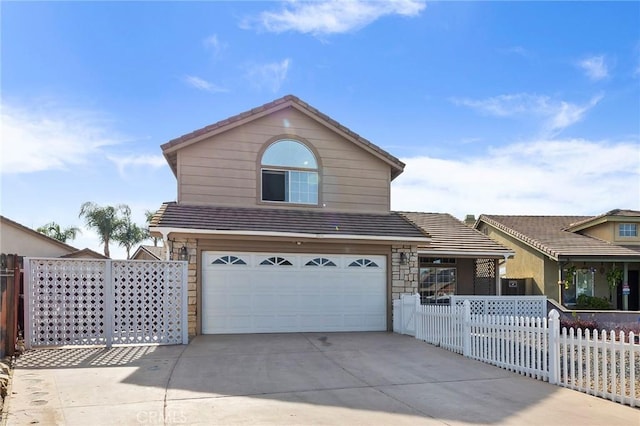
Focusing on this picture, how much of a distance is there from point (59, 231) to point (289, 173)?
1307 inches

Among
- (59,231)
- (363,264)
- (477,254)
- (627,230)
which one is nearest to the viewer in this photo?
(363,264)

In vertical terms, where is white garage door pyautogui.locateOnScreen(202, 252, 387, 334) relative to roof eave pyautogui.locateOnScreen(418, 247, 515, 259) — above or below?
below

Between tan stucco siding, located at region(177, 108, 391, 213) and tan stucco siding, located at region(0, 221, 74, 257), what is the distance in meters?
11.4

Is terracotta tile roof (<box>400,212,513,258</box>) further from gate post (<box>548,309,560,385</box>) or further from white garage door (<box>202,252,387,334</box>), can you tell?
gate post (<box>548,309,560,385</box>)

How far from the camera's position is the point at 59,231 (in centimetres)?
3894

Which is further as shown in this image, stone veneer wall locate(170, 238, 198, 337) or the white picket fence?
stone veneer wall locate(170, 238, 198, 337)

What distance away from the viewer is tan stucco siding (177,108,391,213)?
12445 millimetres

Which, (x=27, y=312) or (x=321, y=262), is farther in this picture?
(x=321, y=262)

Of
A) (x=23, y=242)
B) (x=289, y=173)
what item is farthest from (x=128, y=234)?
(x=289, y=173)

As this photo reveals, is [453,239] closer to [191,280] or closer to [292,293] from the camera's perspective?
[292,293]

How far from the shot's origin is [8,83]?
9000 millimetres

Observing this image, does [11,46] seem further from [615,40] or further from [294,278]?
[615,40]

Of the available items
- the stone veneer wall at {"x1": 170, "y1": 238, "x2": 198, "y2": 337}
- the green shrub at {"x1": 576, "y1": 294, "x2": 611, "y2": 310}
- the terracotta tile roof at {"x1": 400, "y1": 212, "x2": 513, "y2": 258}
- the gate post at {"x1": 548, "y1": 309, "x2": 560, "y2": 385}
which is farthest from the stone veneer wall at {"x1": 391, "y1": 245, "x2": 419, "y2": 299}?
the green shrub at {"x1": 576, "y1": 294, "x2": 611, "y2": 310}

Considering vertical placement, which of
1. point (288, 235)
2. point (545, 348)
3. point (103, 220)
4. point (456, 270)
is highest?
point (103, 220)
